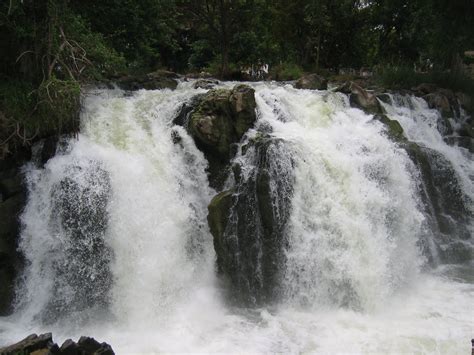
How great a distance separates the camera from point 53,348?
5129 mm

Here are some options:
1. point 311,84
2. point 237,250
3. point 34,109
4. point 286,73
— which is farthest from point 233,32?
point 237,250

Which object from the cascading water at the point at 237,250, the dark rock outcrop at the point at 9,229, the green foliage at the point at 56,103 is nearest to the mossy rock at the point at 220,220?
the cascading water at the point at 237,250

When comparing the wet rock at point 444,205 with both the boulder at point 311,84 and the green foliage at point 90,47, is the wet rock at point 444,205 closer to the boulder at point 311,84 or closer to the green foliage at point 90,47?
the boulder at point 311,84

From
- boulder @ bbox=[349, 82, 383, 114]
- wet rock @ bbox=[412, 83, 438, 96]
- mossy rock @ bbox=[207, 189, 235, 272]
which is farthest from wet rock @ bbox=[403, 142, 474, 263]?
mossy rock @ bbox=[207, 189, 235, 272]

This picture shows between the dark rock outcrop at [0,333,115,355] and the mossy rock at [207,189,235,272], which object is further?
the mossy rock at [207,189,235,272]

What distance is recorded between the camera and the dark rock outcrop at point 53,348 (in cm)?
509

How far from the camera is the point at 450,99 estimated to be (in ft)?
44.0

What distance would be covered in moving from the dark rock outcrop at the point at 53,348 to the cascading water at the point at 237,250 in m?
1.11

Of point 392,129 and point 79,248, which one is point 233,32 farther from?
point 79,248

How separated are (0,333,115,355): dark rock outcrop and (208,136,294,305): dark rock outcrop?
289cm

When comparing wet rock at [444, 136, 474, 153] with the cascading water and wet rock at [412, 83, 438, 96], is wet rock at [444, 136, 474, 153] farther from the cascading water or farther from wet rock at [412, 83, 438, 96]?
the cascading water

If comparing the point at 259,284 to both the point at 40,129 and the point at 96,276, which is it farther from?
the point at 40,129

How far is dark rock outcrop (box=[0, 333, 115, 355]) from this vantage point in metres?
5.09

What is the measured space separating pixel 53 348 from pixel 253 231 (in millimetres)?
3649
